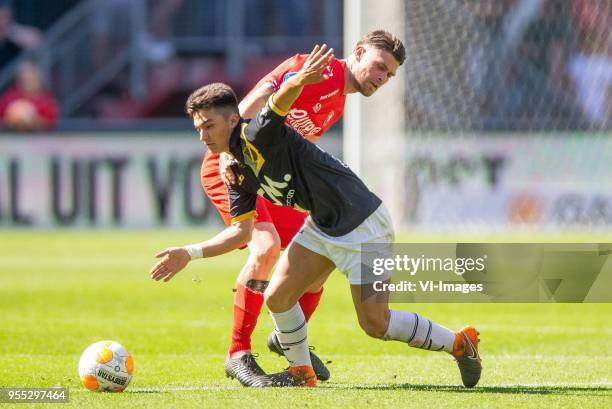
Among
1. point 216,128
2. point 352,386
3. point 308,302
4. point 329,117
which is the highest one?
point 216,128

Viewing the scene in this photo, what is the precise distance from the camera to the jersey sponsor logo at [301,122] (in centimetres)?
691

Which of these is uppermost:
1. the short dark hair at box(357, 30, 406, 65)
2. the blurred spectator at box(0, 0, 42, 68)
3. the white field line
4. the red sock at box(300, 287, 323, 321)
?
the short dark hair at box(357, 30, 406, 65)

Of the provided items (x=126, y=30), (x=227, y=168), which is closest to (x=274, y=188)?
(x=227, y=168)

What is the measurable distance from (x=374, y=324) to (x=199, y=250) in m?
0.95

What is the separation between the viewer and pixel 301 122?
6945mm

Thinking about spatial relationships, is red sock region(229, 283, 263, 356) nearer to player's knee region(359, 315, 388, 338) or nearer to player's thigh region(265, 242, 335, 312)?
player's thigh region(265, 242, 335, 312)

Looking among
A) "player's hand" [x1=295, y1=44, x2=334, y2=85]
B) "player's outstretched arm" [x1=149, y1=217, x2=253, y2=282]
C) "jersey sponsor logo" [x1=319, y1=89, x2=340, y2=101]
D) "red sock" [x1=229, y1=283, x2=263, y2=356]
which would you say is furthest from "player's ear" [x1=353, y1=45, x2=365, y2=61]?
"red sock" [x1=229, y1=283, x2=263, y2=356]

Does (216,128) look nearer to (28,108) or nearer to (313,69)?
(313,69)

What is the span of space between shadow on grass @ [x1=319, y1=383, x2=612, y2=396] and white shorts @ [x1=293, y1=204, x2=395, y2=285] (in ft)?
2.19

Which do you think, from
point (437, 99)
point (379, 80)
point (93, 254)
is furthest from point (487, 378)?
point (93, 254)

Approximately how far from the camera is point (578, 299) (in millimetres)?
6855

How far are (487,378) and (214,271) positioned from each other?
8180mm

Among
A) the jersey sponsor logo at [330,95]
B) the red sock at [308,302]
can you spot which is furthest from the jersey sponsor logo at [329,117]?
the red sock at [308,302]

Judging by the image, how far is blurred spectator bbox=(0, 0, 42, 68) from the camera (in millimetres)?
23797
